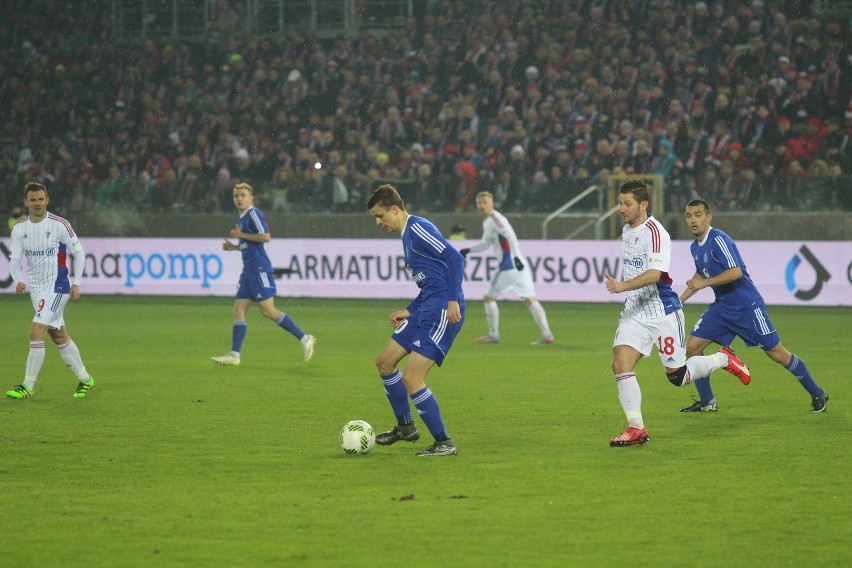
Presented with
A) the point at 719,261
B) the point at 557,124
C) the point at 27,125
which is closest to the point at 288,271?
the point at 557,124

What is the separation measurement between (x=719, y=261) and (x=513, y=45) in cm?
1902

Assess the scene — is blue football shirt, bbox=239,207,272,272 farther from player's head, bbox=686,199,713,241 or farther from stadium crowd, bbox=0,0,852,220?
stadium crowd, bbox=0,0,852,220

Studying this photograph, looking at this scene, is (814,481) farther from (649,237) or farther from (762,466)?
(649,237)

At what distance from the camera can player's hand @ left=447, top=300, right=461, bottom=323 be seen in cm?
806

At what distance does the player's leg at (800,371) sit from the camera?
10438 millimetres

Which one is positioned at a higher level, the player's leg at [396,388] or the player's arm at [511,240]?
the player's arm at [511,240]

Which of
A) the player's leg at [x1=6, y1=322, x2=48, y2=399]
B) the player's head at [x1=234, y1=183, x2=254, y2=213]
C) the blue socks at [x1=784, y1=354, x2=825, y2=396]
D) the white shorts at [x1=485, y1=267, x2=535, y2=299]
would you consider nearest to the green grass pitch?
the player's leg at [x1=6, y1=322, x2=48, y2=399]

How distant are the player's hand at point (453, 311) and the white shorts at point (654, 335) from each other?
4.57ft

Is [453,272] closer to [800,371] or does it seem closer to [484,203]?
[800,371]

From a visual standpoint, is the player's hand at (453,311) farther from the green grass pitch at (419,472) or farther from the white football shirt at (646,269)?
the white football shirt at (646,269)

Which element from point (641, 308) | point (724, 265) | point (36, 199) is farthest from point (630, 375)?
point (36, 199)

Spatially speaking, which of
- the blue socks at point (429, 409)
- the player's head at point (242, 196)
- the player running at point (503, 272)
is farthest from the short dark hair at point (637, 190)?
the player running at point (503, 272)

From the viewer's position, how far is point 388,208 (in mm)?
8297

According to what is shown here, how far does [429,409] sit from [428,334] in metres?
0.51
